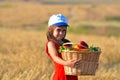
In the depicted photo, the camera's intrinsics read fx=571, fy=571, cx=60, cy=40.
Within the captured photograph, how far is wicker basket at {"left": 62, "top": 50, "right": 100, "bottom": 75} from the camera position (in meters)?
5.94

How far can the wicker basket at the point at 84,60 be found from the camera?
19.5ft

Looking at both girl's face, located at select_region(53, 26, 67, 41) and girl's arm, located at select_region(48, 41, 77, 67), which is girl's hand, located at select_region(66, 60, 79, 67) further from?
girl's face, located at select_region(53, 26, 67, 41)

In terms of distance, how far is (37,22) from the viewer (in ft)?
167

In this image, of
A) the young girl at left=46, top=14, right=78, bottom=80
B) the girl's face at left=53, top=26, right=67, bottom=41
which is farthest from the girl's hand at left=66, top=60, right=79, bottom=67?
the girl's face at left=53, top=26, right=67, bottom=41

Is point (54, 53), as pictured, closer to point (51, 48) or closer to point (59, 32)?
point (51, 48)

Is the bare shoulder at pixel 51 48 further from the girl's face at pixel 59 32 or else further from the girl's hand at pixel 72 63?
the girl's hand at pixel 72 63

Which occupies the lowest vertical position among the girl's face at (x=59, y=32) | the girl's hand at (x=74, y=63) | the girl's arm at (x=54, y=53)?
the girl's hand at (x=74, y=63)

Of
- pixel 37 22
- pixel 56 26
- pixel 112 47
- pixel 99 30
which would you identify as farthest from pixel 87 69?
pixel 37 22

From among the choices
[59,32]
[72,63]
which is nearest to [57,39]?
[59,32]

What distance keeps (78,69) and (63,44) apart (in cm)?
33

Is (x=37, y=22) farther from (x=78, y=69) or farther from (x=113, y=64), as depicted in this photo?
(x=78, y=69)

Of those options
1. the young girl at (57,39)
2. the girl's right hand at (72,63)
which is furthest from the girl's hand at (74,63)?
the young girl at (57,39)

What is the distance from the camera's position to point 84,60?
19.6ft

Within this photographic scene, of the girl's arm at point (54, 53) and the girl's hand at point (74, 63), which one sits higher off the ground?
the girl's arm at point (54, 53)
